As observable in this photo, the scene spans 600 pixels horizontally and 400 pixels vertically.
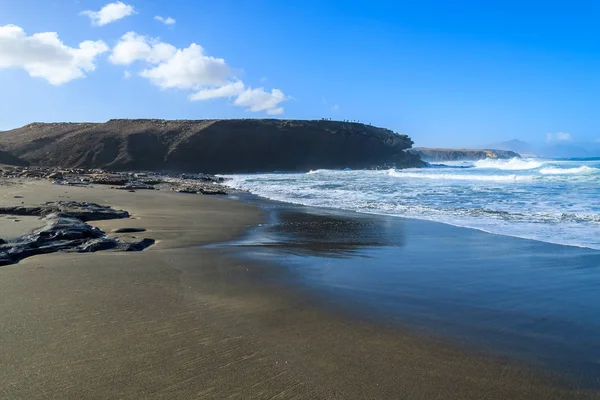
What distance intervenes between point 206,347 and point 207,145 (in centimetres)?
6005

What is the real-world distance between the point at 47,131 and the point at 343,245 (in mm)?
66753

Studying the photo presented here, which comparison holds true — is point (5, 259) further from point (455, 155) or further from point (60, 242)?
point (455, 155)

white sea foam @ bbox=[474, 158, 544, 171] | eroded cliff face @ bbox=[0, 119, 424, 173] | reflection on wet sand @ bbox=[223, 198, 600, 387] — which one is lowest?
reflection on wet sand @ bbox=[223, 198, 600, 387]

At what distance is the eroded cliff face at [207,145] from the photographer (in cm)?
5206

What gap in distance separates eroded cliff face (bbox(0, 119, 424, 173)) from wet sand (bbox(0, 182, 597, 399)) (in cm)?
4987

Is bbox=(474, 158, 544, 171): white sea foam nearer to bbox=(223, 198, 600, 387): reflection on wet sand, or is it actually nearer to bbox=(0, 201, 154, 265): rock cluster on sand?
bbox=(223, 198, 600, 387): reflection on wet sand

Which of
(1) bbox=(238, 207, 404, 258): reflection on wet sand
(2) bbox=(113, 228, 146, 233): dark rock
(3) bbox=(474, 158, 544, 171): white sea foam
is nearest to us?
(1) bbox=(238, 207, 404, 258): reflection on wet sand

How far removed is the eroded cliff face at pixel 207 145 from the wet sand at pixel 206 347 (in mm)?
49867

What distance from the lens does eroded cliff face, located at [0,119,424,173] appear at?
171ft

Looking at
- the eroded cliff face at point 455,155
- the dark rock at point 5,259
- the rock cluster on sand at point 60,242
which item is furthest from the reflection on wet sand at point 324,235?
the eroded cliff face at point 455,155

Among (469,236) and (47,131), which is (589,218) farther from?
(47,131)

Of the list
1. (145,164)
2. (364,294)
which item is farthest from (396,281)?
(145,164)

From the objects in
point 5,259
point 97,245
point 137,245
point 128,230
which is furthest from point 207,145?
point 5,259

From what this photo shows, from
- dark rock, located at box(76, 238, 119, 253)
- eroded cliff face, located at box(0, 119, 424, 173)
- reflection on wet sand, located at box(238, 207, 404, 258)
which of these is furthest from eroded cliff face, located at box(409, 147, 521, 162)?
dark rock, located at box(76, 238, 119, 253)
